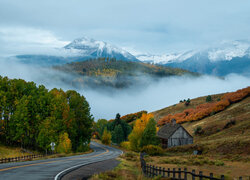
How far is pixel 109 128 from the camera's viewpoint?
124438 millimetres

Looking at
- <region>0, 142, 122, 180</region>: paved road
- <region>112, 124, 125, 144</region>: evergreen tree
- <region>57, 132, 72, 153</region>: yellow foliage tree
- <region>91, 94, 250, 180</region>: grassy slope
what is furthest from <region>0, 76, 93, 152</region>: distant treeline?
<region>112, 124, 125, 144</region>: evergreen tree

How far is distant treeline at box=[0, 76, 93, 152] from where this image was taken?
47.2 meters

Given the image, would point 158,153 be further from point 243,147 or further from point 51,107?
point 51,107

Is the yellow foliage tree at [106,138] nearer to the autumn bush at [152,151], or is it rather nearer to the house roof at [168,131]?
the house roof at [168,131]

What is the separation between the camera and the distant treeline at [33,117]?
155ft

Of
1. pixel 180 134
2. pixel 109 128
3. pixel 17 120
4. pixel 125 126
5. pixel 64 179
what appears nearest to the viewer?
pixel 64 179

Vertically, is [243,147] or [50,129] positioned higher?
[50,129]

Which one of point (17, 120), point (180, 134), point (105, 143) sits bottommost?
point (105, 143)

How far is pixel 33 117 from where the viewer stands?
164 feet

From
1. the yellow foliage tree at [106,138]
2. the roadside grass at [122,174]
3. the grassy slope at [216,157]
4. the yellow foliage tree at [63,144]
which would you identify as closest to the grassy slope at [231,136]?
the grassy slope at [216,157]

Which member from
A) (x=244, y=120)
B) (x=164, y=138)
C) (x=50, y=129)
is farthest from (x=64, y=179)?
(x=244, y=120)

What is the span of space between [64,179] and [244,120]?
64828 millimetres

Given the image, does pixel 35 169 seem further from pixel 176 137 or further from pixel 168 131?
pixel 168 131

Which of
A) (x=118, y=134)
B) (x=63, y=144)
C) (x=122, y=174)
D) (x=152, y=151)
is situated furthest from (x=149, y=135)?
(x=118, y=134)
